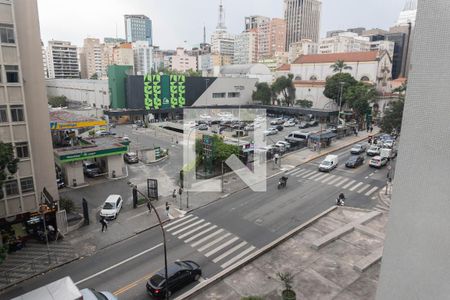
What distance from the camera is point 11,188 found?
23391 mm

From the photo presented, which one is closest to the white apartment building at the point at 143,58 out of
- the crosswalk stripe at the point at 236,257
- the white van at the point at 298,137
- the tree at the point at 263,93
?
the tree at the point at 263,93

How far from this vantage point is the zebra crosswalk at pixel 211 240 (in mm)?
20719

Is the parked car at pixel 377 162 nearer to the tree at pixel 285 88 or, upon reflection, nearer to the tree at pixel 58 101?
the tree at pixel 285 88

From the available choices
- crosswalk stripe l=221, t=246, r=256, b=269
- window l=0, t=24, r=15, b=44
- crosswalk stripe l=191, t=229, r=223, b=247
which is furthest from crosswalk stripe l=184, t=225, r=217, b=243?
window l=0, t=24, r=15, b=44

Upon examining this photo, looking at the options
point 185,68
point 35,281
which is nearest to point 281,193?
point 35,281

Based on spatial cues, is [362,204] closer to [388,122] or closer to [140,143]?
[388,122]

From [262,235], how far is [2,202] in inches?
772

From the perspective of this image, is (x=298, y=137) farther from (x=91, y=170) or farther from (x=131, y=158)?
(x=91, y=170)

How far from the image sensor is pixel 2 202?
23.0 meters

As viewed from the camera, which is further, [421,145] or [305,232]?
[305,232]

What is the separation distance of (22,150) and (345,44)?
156 meters

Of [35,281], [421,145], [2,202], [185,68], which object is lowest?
[35,281]

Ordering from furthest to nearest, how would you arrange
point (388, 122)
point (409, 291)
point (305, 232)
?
point (388, 122), point (305, 232), point (409, 291)

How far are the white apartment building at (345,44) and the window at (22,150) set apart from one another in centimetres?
15411
